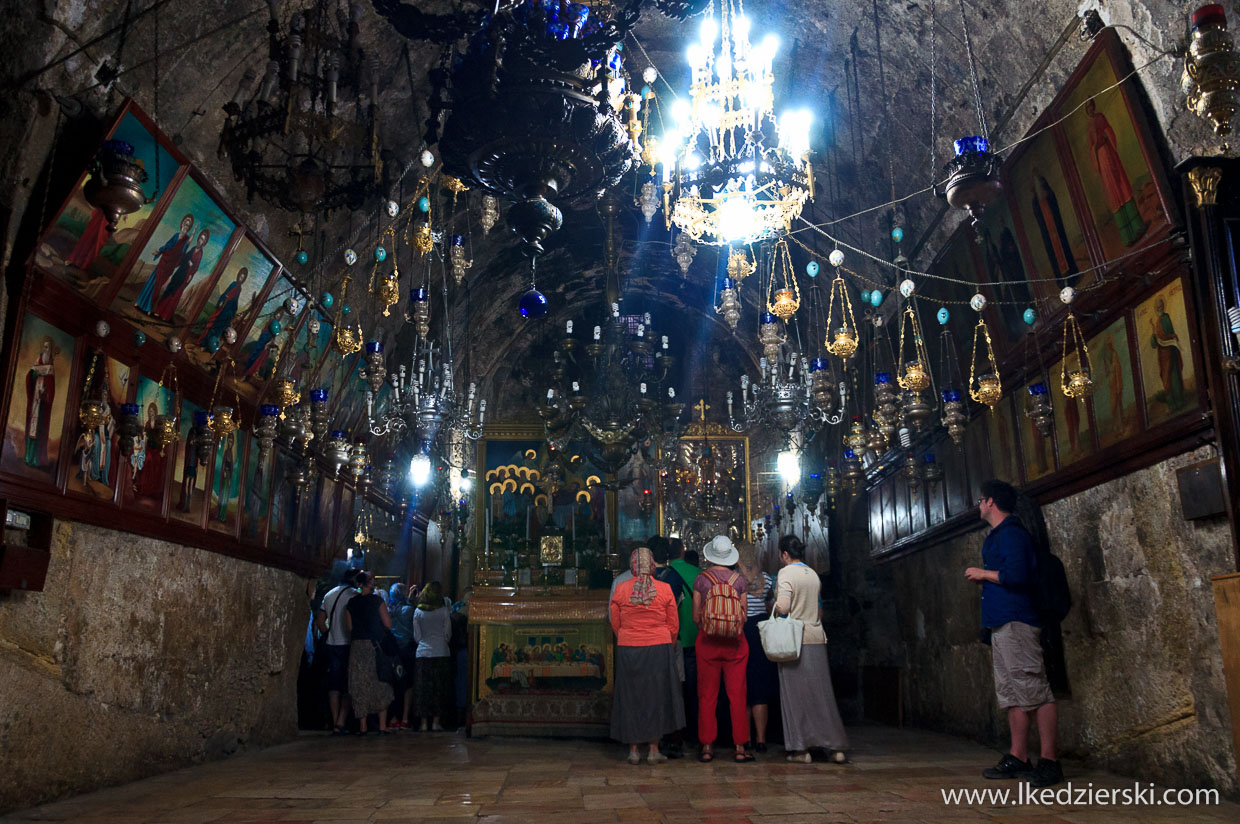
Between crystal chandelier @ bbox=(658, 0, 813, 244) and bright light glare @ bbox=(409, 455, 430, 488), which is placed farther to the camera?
bright light glare @ bbox=(409, 455, 430, 488)

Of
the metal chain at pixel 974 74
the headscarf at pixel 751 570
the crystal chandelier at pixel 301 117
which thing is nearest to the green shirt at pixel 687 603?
the headscarf at pixel 751 570

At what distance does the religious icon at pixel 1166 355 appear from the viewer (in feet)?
15.4

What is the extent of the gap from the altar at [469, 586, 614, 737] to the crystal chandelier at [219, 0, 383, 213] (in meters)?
3.84

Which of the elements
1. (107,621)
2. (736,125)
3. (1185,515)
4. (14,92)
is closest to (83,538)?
(107,621)

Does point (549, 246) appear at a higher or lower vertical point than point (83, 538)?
higher

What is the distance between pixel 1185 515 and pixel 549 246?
10041 millimetres

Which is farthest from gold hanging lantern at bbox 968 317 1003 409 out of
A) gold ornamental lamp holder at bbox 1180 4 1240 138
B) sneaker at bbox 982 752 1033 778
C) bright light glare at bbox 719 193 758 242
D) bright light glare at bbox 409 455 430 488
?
bright light glare at bbox 409 455 430 488

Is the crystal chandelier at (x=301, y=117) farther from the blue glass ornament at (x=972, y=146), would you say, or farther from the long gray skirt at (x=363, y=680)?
the long gray skirt at (x=363, y=680)

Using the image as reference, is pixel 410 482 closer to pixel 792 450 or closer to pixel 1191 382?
pixel 792 450

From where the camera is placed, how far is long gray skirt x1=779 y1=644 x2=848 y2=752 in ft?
19.5

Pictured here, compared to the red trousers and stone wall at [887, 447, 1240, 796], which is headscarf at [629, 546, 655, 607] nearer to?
the red trousers

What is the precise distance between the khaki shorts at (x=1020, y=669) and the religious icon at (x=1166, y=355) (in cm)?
142

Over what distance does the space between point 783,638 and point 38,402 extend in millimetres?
4755

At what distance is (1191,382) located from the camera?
4637 mm
